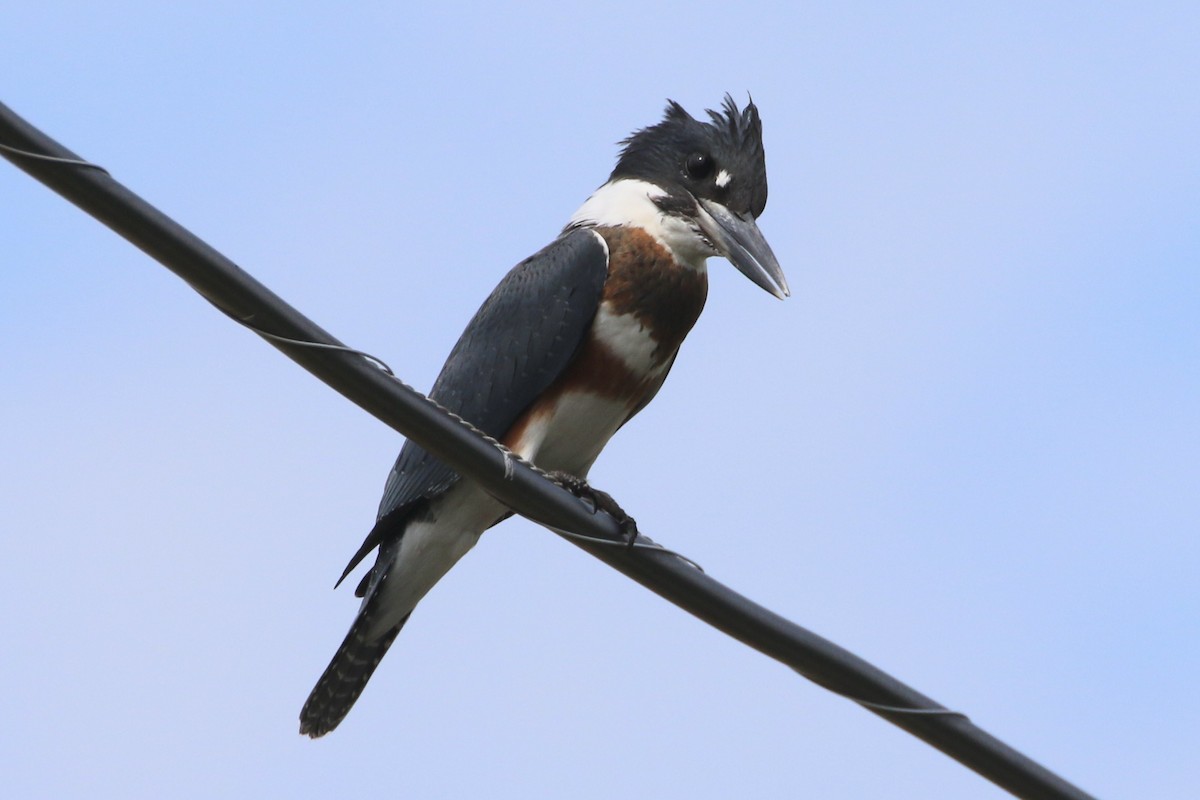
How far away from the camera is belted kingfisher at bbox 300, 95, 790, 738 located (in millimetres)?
4547

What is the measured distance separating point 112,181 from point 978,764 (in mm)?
1712

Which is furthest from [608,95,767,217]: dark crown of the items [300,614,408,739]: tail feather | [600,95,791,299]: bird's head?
[300,614,408,739]: tail feather

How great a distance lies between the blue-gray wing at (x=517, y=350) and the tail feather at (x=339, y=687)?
12.6 inches

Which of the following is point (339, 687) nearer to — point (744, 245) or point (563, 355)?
point (563, 355)

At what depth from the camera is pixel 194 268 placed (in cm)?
250

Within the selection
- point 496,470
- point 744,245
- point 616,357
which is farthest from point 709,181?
point 496,470

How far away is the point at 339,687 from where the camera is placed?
15.8ft

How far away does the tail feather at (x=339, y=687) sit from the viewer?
4789 mm

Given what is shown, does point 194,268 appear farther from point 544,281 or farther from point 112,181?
point 544,281

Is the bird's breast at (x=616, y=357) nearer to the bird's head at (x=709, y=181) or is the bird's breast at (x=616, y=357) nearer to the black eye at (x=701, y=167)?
the bird's head at (x=709, y=181)

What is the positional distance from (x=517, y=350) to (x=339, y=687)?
1166 mm

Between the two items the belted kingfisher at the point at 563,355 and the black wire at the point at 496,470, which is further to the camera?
the belted kingfisher at the point at 563,355

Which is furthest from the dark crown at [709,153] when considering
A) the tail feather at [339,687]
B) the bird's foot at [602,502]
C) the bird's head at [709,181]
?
the tail feather at [339,687]

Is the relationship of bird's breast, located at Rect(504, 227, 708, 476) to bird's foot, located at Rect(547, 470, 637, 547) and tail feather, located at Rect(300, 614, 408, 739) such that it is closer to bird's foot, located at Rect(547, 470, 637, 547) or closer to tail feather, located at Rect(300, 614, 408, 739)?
bird's foot, located at Rect(547, 470, 637, 547)
